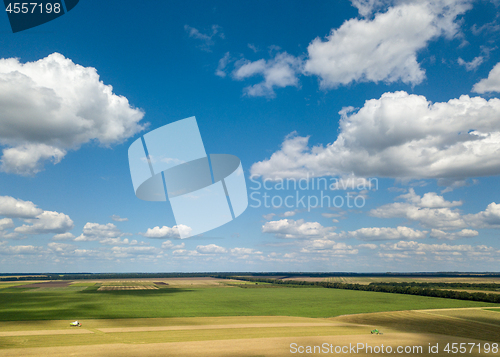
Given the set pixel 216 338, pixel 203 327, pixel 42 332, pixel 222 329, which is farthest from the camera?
pixel 203 327

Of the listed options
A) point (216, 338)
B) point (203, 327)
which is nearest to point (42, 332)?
point (203, 327)

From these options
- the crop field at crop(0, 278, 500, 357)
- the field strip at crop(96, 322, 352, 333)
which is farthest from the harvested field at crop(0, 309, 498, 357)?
the crop field at crop(0, 278, 500, 357)

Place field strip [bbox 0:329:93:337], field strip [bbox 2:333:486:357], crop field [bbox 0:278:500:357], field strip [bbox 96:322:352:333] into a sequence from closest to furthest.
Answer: field strip [bbox 2:333:486:357] → crop field [bbox 0:278:500:357] → field strip [bbox 0:329:93:337] → field strip [bbox 96:322:352:333]

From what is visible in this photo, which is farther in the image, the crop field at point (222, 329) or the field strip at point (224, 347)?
the crop field at point (222, 329)

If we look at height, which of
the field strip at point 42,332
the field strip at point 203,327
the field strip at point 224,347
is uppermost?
the field strip at point 224,347

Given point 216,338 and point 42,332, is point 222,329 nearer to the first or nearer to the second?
point 216,338

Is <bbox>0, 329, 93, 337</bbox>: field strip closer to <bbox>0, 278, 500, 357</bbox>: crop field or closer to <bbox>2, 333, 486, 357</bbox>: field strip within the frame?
<bbox>0, 278, 500, 357</bbox>: crop field

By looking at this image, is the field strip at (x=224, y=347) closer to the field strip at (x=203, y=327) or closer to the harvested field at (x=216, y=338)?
the harvested field at (x=216, y=338)

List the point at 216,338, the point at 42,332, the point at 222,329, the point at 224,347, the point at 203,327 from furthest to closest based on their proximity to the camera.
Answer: the point at 203,327
the point at 222,329
the point at 42,332
the point at 216,338
the point at 224,347

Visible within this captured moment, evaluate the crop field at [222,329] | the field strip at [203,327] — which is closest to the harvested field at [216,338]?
the field strip at [203,327]

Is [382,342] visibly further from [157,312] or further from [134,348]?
[157,312]

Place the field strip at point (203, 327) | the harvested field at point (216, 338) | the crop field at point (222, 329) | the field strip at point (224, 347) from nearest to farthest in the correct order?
1. the field strip at point (224, 347)
2. the harvested field at point (216, 338)
3. the crop field at point (222, 329)
4. the field strip at point (203, 327)

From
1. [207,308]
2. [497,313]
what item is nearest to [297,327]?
[207,308]

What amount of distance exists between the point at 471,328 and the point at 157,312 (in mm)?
55443
